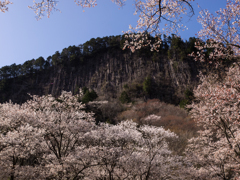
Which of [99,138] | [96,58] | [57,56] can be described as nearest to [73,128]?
[99,138]

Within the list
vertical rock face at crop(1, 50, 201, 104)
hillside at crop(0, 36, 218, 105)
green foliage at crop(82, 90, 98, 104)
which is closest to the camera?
green foliage at crop(82, 90, 98, 104)

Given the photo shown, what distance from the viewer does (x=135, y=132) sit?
9.74m

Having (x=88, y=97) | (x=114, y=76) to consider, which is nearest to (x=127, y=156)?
(x=88, y=97)

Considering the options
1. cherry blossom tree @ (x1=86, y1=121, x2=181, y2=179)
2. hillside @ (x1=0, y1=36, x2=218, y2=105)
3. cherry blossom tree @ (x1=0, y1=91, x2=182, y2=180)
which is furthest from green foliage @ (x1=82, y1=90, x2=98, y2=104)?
cherry blossom tree @ (x1=86, y1=121, x2=181, y2=179)

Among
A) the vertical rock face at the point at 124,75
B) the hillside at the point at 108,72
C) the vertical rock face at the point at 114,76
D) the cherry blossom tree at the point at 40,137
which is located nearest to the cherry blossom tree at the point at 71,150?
the cherry blossom tree at the point at 40,137

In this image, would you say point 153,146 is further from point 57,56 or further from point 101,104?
point 57,56

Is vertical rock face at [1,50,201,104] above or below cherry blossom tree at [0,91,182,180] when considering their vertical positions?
above

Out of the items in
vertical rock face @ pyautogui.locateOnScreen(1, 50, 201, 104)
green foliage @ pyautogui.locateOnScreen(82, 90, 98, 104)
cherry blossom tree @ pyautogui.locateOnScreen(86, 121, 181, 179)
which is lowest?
cherry blossom tree @ pyautogui.locateOnScreen(86, 121, 181, 179)

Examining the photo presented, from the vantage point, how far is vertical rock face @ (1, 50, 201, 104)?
44.8 meters

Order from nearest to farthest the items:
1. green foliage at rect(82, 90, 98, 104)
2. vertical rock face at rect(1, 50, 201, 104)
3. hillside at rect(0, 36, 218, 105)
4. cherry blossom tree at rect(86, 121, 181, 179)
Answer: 1. cherry blossom tree at rect(86, 121, 181, 179)
2. green foliage at rect(82, 90, 98, 104)
3. hillside at rect(0, 36, 218, 105)
4. vertical rock face at rect(1, 50, 201, 104)

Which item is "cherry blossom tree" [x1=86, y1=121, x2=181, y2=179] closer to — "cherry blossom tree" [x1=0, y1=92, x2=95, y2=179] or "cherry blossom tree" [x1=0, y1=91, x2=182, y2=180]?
"cherry blossom tree" [x1=0, y1=91, x2=182, y2=180]

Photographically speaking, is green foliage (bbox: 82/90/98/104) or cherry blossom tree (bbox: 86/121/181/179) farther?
green foliage (bbox: 82/90/98/104)

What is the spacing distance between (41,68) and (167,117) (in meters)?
48.1

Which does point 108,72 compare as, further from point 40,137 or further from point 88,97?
point 40,137
